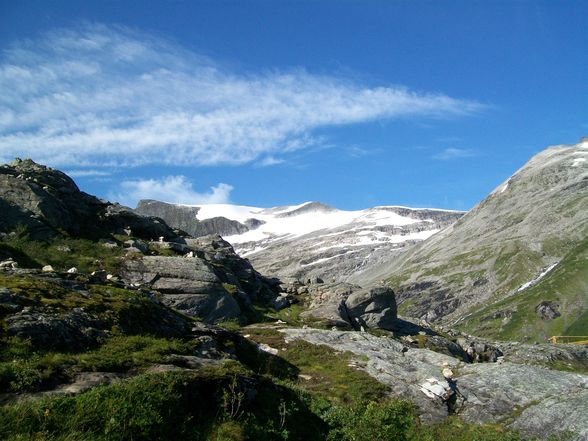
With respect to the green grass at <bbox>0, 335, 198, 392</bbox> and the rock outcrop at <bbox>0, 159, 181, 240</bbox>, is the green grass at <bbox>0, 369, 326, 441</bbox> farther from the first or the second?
the rock outcrop at <bbox>0, 159, 181, 240</bbox>

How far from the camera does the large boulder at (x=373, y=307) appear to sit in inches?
1977

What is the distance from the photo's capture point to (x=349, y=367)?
29141mm

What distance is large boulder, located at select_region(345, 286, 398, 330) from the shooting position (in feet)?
165

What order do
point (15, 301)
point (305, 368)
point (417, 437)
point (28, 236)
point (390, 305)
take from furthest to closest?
1. point (390, 305)
2. point (28, 236)
3. point (305, 368)
4. point (417, 437)
5. point (15, 301)

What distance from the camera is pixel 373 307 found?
5144cm

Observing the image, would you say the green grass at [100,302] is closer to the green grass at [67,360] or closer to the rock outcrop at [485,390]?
the green grass at [67,360]

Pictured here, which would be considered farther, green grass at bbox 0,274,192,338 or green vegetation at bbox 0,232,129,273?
green vegetation at bbox 0,232,129,273

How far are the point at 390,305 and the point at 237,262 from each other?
737 inches

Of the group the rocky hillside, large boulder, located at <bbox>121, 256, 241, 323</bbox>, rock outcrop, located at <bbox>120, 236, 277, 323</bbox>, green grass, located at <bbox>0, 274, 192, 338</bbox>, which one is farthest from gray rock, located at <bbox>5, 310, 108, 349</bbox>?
large boulder, located at <bbox>121, 256, 241, 323</bbox>

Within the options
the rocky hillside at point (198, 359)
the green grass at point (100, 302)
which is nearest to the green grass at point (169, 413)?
the rocky hillside at point (198, 359)

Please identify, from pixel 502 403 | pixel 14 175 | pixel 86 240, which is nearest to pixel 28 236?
pixel 86 240

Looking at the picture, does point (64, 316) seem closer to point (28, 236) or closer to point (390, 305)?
point (28, 236)

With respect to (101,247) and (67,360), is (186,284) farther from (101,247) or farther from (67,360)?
(67,360)

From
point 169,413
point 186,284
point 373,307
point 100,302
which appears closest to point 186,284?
point 186,284
